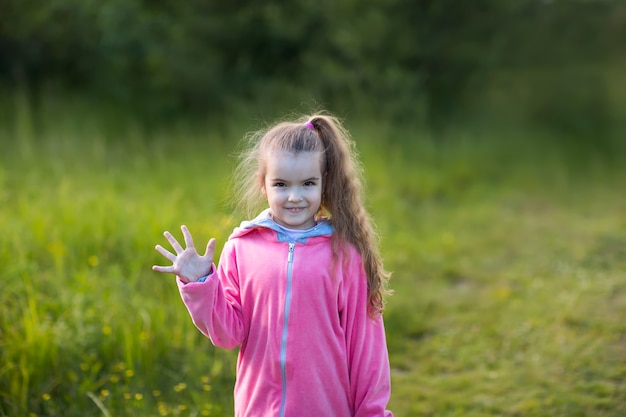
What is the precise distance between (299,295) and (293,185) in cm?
37

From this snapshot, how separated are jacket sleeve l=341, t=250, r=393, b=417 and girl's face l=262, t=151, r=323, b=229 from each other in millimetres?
238

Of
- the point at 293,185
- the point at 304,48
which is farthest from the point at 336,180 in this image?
the point at 304,48

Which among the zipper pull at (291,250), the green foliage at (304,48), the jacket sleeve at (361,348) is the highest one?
the green foliage at (304,48)

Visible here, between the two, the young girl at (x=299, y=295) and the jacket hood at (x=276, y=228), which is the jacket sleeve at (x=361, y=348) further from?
the jacket hood at (x=276, y=228)

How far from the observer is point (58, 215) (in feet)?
20.4

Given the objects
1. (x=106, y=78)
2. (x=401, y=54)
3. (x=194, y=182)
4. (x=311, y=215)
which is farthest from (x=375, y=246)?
(x=106, y=78)

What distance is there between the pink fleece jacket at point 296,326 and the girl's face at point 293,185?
0.06 metres

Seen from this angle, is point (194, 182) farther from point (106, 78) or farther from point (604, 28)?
point (604, 28)

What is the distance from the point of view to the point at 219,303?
8.82 ft

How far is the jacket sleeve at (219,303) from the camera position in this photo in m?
2.62

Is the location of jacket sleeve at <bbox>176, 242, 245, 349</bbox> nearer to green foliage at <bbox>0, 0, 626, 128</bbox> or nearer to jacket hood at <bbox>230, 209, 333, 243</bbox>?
jacket hood at <bbox>230, 209, 333, 243</bbox>

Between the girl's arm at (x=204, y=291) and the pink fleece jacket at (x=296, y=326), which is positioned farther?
the pink fleece jacket at (x=296, y=326)

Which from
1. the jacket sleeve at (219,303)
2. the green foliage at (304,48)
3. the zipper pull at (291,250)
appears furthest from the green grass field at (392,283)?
the green foliage at (304,48)

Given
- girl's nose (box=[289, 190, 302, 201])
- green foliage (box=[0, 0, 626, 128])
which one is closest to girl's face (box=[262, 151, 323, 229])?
girl's nose (box=[289, 190, 302, 201])
